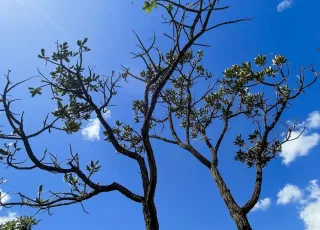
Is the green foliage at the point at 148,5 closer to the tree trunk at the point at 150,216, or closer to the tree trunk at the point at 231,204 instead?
the tree trunk at the point at 150,216

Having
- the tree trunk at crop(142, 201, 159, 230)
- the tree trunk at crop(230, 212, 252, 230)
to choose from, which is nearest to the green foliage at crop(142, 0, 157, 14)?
the tree trunk at crop(142, 201, 159, 230)

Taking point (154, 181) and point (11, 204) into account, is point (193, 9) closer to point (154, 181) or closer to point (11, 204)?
point (154, 181)

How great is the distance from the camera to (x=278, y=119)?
8781 mm

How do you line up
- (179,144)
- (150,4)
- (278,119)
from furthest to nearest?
(179,144)
(278,119)
(150,4)

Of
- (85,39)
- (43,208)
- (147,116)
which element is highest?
(85,39)

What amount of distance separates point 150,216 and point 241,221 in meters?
2.92

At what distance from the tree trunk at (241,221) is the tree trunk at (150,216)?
2.76 metres

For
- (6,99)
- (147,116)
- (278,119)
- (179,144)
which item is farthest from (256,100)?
(6,99)

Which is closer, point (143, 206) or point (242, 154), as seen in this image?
point (143, 206)

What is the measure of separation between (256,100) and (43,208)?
308 inches

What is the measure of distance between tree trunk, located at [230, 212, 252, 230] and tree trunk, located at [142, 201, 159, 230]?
2764 mm

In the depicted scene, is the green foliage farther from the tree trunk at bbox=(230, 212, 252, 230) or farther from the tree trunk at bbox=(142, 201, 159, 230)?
the tree trunk at bbox=(230, 212, 252, 230)

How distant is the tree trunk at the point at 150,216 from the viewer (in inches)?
197

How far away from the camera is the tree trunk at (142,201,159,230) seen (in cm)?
500
